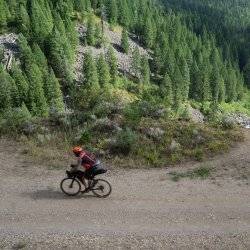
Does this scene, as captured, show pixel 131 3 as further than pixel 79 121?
Yes

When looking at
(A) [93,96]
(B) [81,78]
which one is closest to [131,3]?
(B) [81,78]

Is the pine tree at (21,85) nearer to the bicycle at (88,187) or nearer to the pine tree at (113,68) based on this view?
the pine tree at (113,68)

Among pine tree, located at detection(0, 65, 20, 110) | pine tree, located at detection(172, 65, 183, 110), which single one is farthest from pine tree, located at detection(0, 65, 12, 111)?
pine tree, located at detection(172, 65, 183, 110)

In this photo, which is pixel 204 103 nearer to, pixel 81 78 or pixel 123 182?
pixel 81 78

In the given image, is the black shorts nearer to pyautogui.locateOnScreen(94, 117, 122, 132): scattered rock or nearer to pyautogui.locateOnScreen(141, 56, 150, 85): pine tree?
pyautogui.locateOnScreen(94, 117, 122, 132): scattered rock

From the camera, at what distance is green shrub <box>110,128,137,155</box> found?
2241 cm

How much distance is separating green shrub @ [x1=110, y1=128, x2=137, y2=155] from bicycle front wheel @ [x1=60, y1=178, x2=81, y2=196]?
4599 millimetres

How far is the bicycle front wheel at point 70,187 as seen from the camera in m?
17.8

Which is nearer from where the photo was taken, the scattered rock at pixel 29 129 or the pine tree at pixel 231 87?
the scattered rock at pixel 29 129

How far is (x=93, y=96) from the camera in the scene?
29.1 meters

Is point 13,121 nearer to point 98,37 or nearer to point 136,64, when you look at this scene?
point 136,64

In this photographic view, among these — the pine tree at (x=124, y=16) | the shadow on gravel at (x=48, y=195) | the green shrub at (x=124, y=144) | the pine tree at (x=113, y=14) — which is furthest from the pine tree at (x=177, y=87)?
the shadow on gravel at (x=48, y=195)

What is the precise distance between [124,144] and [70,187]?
519cm

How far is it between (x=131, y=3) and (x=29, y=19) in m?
71.4
